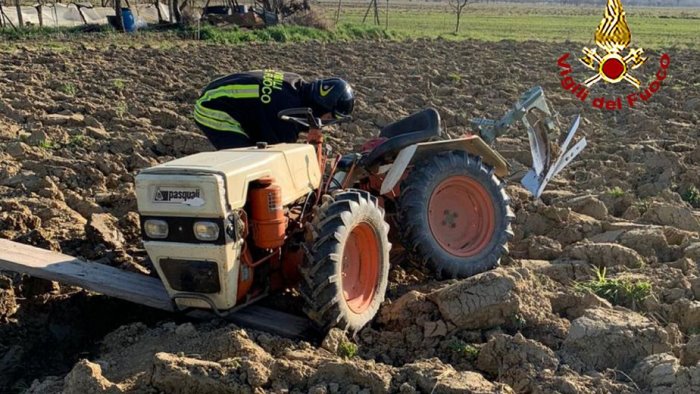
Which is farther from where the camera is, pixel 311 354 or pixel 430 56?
pixel 430 56

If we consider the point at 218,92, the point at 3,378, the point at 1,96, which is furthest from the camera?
the point at 1,96

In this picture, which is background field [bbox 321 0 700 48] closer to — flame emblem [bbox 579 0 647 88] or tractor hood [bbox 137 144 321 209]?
flame emblem [bbox 579 0 647 88]

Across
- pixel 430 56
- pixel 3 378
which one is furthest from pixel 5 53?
pixel 3 378

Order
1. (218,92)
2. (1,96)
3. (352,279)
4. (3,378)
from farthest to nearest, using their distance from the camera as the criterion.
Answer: (1,96), (218,92), (352,279), (3,378)

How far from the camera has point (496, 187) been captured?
586 cm

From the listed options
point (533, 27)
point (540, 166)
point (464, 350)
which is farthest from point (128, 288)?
point (533, 27)

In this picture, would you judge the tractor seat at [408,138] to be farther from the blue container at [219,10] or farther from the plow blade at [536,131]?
the blue container at [219,10]

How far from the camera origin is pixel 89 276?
15.4 feet

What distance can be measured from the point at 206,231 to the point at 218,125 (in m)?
1.76

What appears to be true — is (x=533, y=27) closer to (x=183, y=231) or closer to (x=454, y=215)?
(x=454, y=215)

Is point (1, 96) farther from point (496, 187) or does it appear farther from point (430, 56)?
point (430, 56)

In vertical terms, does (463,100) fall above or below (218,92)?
below

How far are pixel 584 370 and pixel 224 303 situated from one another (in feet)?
6.30

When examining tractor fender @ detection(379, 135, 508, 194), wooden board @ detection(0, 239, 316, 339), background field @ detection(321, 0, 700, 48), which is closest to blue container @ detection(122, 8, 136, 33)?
background field @ detection(321, 0, 700, 48)
